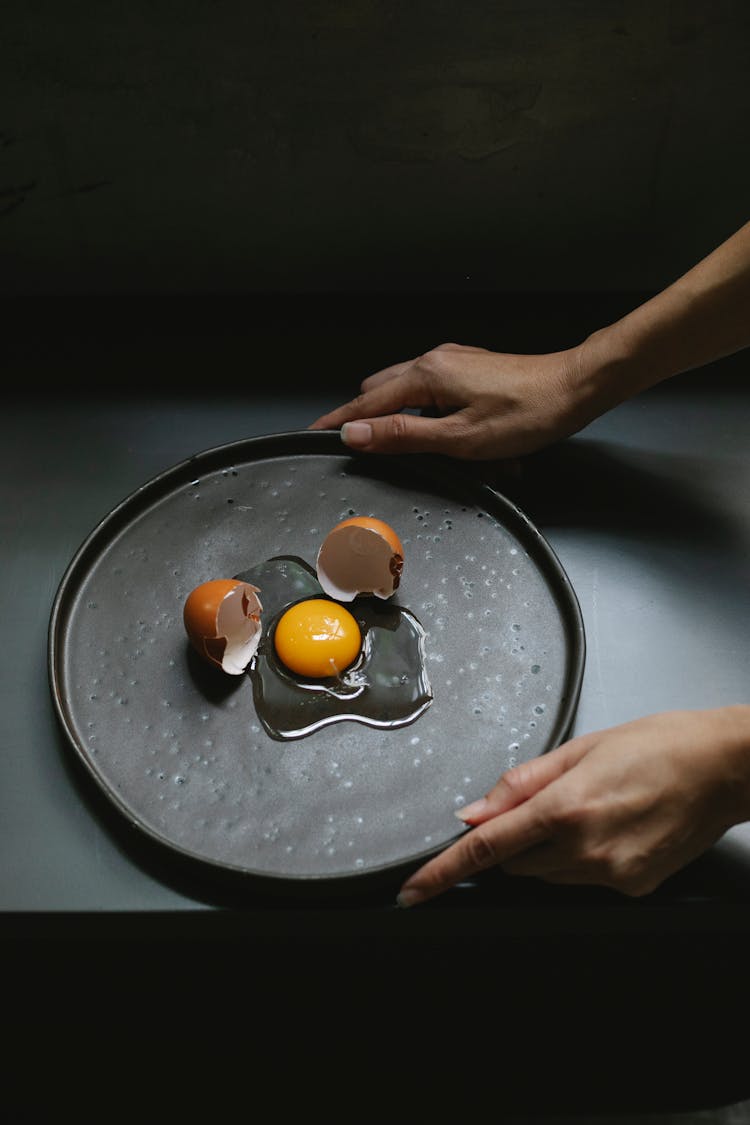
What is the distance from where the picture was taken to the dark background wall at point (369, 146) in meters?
1.41

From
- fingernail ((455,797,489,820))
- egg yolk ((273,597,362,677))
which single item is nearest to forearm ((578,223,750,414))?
egg yolk ((273,597,362,677))

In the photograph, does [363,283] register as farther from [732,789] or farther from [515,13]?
[732,789]

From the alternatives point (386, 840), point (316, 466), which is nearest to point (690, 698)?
point (386, 840)

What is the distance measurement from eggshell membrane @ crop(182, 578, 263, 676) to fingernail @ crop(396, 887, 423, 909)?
0.34 m

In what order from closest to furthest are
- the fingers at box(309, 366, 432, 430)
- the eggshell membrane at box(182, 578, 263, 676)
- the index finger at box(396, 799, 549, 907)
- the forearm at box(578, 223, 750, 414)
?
the index finger at box(396, 799, 549, 907), the eggshell membrane at box(182, 578, 263, 676), the forearm at box(578, 223, 750, 414), the fingers at box(309, 366, 432, 430)

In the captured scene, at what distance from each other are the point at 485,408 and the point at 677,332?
286 mm

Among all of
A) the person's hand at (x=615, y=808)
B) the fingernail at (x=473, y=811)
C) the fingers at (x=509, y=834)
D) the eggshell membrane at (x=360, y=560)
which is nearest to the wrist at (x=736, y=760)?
the person's hand at (x=615, y=808)

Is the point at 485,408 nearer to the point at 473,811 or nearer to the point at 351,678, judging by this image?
the point at 351,678

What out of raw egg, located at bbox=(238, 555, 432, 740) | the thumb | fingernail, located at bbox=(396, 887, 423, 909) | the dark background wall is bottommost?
fingernail, located at bbox=(396, 887, 423, 909)

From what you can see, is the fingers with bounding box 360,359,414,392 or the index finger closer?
the index finger

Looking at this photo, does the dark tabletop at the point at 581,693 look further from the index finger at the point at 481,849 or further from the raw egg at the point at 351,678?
the raw egg at the point at 351,678

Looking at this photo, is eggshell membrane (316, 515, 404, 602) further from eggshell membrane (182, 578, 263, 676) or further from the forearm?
the forearm

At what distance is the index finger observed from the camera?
1.03m

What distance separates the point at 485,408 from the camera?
1.40 meters
